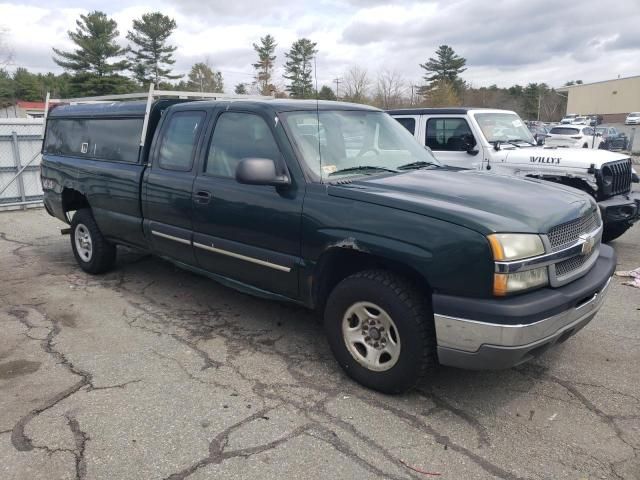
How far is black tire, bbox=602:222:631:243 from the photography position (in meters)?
6.67

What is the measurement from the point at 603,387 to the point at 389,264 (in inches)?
66.8

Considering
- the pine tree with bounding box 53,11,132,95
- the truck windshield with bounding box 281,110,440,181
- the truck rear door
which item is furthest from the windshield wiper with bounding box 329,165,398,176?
the pine tree with bounding box 53,11,132,95

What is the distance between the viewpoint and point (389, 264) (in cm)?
325

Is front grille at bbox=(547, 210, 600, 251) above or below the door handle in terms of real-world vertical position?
below

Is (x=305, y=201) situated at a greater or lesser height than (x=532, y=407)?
greater

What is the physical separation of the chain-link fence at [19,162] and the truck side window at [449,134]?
7822mm

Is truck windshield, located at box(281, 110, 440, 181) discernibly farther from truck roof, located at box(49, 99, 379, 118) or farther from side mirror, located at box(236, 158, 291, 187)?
side mirror, located at box(236, 158, 291, 187)

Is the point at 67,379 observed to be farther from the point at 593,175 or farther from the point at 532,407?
the point at 593,175

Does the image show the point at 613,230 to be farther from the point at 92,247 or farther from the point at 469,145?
the point at 92,247

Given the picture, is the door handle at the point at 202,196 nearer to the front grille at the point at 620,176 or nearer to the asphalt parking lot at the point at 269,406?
the asphalt parking lot at the point at 269,406

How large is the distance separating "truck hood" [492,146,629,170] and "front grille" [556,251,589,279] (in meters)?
3.87

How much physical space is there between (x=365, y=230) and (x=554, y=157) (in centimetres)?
476

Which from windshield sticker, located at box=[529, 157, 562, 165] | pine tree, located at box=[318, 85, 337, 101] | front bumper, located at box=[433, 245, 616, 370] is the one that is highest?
pine tree, located at box=[318, 85, 337, 101]

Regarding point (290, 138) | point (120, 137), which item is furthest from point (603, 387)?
point (120, 137)
